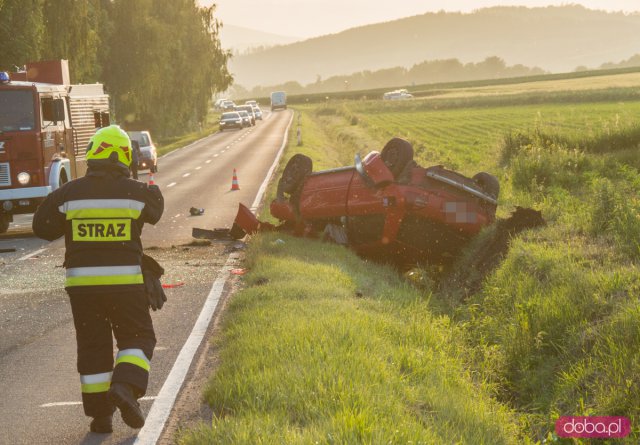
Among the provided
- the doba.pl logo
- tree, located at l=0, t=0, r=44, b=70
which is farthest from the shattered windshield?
tree, located at l=0, t=0, r=44, b=70

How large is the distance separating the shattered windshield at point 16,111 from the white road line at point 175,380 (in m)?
7.58

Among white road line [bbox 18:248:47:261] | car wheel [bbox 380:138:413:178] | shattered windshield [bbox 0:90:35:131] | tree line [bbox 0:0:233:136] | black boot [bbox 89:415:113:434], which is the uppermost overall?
tree line [bbox 0:0:233:136]

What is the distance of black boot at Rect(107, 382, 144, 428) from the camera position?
17.3ft

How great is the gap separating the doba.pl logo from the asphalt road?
2.89 metres

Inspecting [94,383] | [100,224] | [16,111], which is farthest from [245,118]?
[94,383]

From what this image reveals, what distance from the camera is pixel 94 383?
557cm

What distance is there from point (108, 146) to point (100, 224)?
51 cm

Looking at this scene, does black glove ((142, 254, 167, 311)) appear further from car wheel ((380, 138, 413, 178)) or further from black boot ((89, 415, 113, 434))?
car wheel ((380, 138, 413, 178))

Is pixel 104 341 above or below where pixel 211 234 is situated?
above

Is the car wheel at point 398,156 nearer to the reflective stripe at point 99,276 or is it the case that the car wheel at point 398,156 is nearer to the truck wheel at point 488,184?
the truck wheel at point 488,184

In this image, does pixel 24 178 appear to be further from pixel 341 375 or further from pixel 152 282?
pixel 341 375

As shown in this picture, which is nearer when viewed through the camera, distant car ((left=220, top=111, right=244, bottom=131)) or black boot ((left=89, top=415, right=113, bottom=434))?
black boot ((left=89, top=415, right=113, bottom=434))

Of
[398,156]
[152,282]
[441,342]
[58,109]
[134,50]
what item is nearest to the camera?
[152,282]

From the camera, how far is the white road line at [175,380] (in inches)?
220
